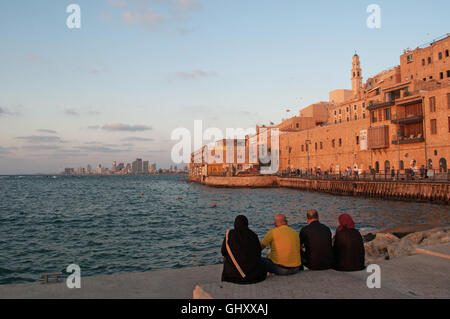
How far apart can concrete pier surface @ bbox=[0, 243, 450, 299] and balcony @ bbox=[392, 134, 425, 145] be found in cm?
3739

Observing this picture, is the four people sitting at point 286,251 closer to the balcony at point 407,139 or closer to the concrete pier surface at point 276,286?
the concrete pier surface at point 276,286

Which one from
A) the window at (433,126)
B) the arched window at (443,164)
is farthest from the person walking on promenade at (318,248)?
the window at (433,126)

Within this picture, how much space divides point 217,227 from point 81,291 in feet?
48.6

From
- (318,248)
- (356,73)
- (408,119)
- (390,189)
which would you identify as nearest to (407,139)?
(408,119)

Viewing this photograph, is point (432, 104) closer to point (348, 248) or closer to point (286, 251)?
point (348, 248)

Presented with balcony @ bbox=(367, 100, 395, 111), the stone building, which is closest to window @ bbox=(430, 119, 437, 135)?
the stone building

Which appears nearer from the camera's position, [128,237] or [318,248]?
[318,248]

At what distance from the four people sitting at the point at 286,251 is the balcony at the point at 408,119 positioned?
1559 inches

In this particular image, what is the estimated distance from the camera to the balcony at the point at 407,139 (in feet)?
129

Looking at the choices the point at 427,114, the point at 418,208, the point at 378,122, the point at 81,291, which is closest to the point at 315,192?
the point at 378,122

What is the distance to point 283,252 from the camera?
5.70 m

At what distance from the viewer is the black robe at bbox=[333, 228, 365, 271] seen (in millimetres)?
5949

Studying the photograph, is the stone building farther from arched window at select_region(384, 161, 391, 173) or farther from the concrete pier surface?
the concrete pier surface

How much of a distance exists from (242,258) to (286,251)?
943 mm
